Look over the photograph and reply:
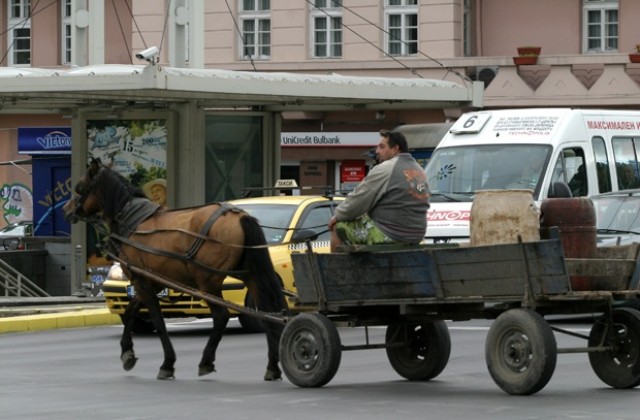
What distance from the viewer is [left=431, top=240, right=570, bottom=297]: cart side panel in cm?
1180

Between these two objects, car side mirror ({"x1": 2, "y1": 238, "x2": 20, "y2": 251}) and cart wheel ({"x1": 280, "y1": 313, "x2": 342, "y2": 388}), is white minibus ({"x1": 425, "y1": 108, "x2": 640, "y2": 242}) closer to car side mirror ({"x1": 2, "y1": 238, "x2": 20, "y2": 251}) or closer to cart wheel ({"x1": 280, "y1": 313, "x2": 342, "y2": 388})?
cart wheel ({"x1": 280, "y1": 313, "x2": 342, "y2": 388})

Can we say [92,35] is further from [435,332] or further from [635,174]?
[435,332]

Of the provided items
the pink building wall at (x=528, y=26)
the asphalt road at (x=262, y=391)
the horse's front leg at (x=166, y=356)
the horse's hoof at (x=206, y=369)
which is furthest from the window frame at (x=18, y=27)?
the horse's hoof at (x=206, y=369)

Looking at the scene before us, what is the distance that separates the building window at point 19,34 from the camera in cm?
4891

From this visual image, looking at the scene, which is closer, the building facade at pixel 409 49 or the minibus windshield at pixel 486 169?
the minibus windshield at pixel 486 169

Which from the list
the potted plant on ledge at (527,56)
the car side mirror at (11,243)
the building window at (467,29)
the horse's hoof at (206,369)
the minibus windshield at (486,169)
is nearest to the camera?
the horse's hoof at (206,369)

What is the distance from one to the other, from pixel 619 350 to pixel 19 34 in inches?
1534

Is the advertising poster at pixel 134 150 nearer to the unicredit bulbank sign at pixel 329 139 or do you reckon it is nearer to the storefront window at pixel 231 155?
the storefront window at pixel 231 155

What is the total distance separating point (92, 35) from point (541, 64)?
Result: 15.8 metres

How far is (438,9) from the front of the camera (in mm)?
42188

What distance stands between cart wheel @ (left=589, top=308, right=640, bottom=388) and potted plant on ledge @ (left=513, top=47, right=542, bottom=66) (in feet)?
94.2

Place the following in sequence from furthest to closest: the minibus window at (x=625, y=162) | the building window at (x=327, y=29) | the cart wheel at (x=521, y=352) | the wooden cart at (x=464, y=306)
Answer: the building window at (x=327, y=29)
the minibus window at (x=625, y=162)
the wooden cart at (x=464, y=306)
the cart wheel at (x=521, y=352)

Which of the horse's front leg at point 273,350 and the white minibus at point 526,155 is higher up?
the white minibus at point 526,155

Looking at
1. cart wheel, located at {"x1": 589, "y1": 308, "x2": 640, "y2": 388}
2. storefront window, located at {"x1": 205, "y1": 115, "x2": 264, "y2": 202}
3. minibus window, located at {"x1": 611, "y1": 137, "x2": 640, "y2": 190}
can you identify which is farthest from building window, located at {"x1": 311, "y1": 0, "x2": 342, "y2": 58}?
cart wheel, located at {"x1": 589, "y1": 308, "x2": 640, "y2": 388}
